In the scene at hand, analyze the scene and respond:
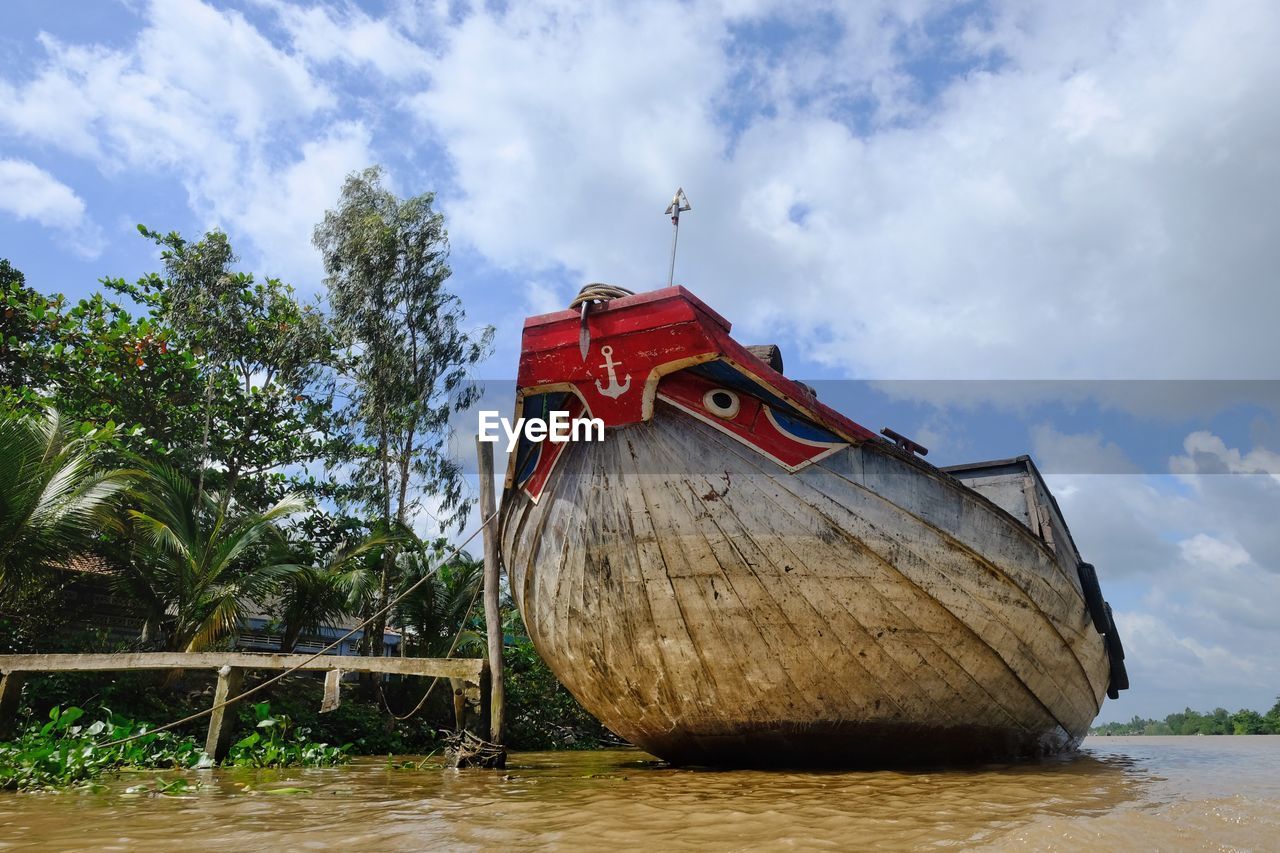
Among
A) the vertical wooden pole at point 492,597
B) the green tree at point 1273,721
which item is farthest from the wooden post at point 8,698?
the green tree at point 1273,721

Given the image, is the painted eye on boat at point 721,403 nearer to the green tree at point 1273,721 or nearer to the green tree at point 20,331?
the green tree at point 20,331

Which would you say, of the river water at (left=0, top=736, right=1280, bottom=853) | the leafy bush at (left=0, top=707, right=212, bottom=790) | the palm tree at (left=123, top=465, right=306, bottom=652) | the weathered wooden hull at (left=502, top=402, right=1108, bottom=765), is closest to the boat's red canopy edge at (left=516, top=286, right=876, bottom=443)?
the weathered wooden hull at (left=502, top=402, right=1108, bottom=765)

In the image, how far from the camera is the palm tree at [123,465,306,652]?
10.2 metres

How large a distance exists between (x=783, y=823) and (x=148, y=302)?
17.0 metres

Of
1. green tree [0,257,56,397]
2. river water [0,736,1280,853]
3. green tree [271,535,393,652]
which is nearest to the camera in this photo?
river water [0,736,1280,853]

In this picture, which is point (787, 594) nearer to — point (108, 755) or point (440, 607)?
point (108, 755)

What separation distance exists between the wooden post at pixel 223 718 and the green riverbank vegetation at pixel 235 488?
824 mm

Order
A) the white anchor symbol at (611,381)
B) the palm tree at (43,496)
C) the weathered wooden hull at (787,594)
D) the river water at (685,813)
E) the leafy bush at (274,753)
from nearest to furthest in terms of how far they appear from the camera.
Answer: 1. the river water at (685,813)
2. the weathered wooden hull at (787,594)
3. the white anchor symbol at (611,381)
4. the leafy bush at (274,753)
5. the palm tree at (43,496)

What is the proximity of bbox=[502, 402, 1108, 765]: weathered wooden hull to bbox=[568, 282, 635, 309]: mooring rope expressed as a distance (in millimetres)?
739

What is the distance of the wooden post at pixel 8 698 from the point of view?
22.7 feet

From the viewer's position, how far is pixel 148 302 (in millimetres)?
16188

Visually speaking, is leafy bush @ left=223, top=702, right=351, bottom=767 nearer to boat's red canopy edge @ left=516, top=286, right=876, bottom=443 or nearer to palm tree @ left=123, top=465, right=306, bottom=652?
palm tree @ left=123, top=465, right=306, bottom=652

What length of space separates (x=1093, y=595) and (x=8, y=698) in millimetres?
8893

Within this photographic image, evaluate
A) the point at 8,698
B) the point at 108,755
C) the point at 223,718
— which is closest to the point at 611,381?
the point at 108,755
